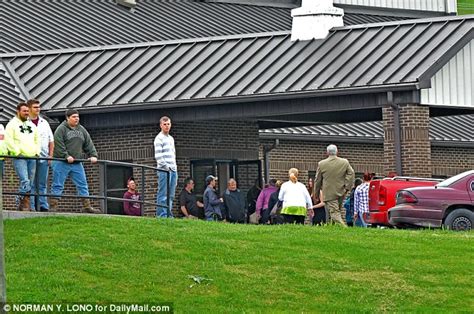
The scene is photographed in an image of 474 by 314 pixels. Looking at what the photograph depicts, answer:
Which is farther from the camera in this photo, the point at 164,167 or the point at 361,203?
the point at 361,203

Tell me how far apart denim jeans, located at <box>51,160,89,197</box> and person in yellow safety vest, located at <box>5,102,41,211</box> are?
22.5 inches

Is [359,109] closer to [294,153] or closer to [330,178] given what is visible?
[330,178]

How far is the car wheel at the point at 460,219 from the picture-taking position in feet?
88.8

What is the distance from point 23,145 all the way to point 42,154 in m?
0.76

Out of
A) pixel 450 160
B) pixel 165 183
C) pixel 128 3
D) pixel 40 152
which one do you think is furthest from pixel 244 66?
pixel 450 160

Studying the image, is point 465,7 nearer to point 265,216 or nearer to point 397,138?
point 397,138

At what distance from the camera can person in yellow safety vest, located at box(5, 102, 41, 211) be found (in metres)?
25.4

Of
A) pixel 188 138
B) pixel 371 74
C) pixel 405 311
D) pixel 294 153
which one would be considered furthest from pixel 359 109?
pixel 405 311

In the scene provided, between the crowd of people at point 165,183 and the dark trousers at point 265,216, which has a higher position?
the crowd of people at point 165,183

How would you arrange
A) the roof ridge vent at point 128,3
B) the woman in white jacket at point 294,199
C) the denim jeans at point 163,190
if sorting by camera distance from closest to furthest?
the denim jeans at point 163,190 < the woman in white jacket at point 294,199 < the roof ridge vent at point 128,3

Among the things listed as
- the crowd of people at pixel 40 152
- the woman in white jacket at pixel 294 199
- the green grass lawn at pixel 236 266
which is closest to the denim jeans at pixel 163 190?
the crowd of people at pixel 40 152

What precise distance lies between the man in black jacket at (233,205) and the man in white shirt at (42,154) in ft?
19.6

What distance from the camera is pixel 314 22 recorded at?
34.0m

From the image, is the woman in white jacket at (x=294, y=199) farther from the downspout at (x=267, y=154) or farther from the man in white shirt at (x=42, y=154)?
the downspout at (x=267, y=154)
